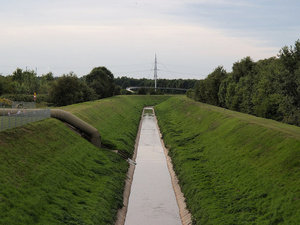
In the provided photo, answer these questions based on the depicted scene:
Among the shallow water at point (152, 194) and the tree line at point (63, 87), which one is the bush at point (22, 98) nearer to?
the tree line at point (63, 87)

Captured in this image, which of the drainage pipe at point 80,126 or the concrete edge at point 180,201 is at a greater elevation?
the drainage pipe at point 80,126

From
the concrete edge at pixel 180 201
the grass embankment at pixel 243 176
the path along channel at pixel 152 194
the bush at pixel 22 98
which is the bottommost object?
the path along channel at pixel 152 194

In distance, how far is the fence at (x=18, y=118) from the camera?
26.6 meters

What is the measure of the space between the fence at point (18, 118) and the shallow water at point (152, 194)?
9.99 m

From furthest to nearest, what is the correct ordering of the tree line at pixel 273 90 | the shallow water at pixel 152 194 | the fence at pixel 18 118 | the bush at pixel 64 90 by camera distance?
the bush at pixel 64 90 → the tree line at pixel 273 90 → the fence at pixel 18 118 → the shallow water at pixel 152 194

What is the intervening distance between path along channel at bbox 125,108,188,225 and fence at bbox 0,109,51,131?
997cm

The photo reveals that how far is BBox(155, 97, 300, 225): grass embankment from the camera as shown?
68.0 ft

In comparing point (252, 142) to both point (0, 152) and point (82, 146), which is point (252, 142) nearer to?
point (82, 146)

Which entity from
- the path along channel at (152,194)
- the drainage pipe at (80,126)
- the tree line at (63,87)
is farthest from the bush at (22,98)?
the drainage pipe at (80,126)

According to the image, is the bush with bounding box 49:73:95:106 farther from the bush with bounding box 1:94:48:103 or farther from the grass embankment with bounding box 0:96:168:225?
the grass embankment with bounding box 0:96:168:225

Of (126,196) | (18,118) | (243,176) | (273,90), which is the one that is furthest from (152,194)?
(273,90)

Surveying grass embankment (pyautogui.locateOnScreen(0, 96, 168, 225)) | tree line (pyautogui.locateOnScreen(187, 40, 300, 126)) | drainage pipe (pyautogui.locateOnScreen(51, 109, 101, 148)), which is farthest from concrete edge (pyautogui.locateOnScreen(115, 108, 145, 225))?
tree line (pyautogui.locateOnScreen(187, 40, 300, 126))

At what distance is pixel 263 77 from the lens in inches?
2420

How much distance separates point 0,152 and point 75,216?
5761mm
